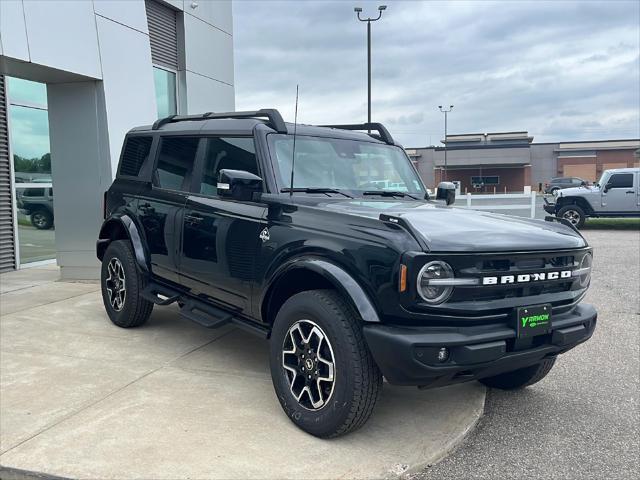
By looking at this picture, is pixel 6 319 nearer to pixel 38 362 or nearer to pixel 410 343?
pixel 38 362

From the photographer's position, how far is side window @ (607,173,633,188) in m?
17.2

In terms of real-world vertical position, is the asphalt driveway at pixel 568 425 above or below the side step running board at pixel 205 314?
below

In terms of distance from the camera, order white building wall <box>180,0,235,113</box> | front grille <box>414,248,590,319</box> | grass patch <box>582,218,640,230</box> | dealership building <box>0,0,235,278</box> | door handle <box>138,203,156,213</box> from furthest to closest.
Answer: grass patch <box>582,218,640,230</box> < white building wall <box>180,0,235,113</box> < dealership building <box>0,0,235,278</box> < door handle <box>138,203,156,213</box> < front grille <box>414,248,590,319</box>

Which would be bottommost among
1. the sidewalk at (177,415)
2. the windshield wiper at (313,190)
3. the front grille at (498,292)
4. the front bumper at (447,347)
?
the sidewalk at (177,415)

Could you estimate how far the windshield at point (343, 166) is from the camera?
4.19 meters

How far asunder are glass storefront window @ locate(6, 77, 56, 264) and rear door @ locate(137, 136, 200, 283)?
5441mm

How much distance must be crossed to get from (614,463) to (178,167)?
395cm

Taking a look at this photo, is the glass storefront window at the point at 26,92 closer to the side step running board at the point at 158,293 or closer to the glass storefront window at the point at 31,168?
the glass storefront window at the point at 31,168

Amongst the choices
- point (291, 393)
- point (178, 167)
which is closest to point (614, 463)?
point (291, 393)

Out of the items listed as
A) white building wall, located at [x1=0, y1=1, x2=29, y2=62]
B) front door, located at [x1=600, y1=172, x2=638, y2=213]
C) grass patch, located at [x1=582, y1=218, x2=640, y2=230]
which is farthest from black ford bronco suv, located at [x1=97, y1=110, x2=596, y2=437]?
grass patch, located at [x1=582, y1=218, x2=640, y2=230]

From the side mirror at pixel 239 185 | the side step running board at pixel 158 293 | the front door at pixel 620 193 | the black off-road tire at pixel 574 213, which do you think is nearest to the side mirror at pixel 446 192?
the side mirror at pixel 239 185

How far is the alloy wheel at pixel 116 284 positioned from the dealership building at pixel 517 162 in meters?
55.9

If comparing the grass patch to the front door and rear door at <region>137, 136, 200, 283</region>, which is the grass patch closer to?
the front door

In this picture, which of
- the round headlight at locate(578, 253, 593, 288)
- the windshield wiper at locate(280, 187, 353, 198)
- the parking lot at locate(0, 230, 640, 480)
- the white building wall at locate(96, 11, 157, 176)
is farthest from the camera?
the white building wall at locate(96, 11, 157, 176)
